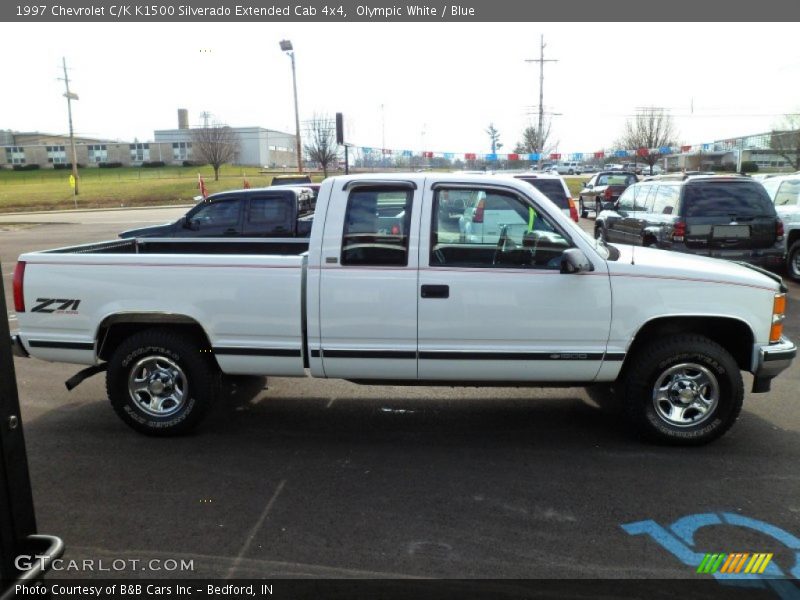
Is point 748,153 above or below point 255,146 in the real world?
below

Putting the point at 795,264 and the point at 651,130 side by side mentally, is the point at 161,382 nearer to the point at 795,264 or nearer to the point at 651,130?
the point at 795,264

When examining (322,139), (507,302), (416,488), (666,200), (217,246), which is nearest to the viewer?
(416,488)

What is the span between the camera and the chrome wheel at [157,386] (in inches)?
201

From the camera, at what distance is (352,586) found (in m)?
3.22

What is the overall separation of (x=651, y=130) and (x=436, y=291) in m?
55.7

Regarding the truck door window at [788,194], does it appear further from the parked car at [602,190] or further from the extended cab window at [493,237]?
the parked car at [602,190]

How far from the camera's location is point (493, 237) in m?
4.79

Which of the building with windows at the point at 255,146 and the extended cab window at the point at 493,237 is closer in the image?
the extended cab window at the point at 493,237

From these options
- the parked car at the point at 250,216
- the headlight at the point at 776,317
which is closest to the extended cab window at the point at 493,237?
the headlight at the point at 776,317

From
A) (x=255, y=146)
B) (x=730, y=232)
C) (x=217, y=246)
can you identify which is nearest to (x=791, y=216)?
(x=730, y=232)

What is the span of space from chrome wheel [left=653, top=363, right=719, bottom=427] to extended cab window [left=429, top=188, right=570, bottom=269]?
1185 mm

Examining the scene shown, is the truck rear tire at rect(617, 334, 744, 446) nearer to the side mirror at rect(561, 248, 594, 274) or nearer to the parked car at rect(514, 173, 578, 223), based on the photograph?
the side mirror at rect(561, 248, 594, 274)

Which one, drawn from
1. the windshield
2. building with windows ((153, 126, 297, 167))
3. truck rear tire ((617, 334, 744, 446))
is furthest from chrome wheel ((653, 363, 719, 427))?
building with windows ((153, 126, 297, 167))

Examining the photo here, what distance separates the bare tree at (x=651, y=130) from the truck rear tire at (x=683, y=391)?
174ft
